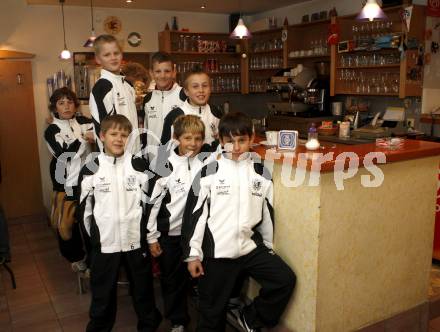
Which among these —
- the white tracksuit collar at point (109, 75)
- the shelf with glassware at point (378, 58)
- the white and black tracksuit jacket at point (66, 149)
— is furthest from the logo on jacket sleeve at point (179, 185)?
the shelf with glassware at point (378, 58)

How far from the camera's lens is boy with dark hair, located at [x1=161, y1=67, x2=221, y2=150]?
9.40ft

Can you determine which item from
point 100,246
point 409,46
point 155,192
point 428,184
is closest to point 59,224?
point 100,246

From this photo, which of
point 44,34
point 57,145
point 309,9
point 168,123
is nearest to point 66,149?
point 57,145

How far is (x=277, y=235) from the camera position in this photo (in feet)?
8.15

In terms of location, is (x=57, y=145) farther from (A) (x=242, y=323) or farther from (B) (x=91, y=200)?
(A) (x=242, y=323)

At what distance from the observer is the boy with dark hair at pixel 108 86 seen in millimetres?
2943

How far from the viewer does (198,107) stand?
2.97 metres

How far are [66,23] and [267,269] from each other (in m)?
4.77

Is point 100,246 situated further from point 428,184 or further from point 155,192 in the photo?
point 428,184

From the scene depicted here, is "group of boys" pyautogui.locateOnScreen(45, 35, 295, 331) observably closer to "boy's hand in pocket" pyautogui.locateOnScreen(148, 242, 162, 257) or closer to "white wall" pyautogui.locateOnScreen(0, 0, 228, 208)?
"boy's hand in pocket" pyautogui.locateOnScreen(148, 242, 162, 257)

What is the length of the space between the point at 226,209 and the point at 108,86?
124cm

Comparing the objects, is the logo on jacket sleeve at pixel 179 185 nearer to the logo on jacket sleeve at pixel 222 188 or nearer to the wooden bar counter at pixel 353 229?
the logo on jacket sleeve at pixel 222 188

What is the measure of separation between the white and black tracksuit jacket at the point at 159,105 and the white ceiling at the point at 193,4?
9.51ft

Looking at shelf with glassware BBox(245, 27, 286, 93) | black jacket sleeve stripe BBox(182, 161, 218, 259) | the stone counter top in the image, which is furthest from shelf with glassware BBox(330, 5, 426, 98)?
black jacket sleeve stripe BBox(182, 161, 218, 259)
